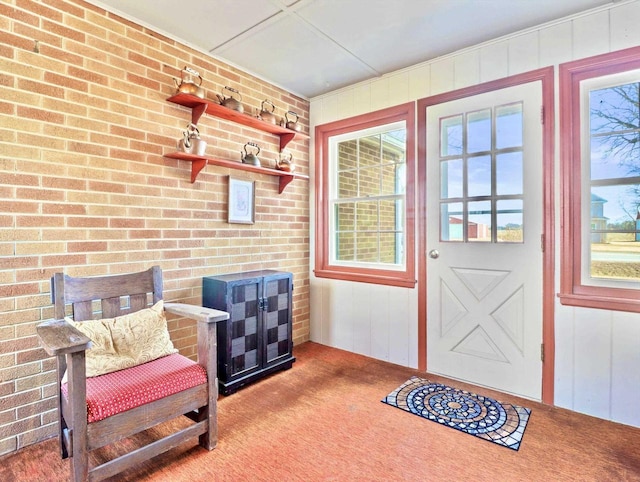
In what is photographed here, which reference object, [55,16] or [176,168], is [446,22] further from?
A: [55,16]

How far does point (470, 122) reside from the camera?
8.75ft

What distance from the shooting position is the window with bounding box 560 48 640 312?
2125 millimetres

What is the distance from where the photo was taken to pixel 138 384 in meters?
1.62

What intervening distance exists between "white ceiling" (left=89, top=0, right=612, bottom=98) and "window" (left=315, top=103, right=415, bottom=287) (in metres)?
0.54

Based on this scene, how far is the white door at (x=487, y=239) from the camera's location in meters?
2.41

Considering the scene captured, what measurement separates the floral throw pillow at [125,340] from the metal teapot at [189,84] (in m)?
1.47

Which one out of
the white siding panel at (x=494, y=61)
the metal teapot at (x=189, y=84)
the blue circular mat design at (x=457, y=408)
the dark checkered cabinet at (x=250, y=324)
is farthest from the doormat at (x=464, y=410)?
the metal teapot at (x=189, y=84)

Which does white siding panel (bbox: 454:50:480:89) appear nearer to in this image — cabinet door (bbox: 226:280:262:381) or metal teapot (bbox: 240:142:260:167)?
metal teapot (bbox: 240:142:260:167)

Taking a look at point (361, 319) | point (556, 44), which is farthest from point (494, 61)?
point (361, 319)

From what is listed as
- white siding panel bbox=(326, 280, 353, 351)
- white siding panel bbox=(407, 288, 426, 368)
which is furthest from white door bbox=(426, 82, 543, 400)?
white siding panel bbox=(326, 280, 353, 351)

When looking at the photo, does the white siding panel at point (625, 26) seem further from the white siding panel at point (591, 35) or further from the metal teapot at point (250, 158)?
the metal teapot at point (250, 158)

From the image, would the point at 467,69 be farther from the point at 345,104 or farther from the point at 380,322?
the point at 380,322

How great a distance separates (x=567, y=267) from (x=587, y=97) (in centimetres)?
110

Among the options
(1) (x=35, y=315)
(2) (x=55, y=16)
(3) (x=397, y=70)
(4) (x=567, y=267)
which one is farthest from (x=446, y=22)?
(1) (x=35, y=315)
